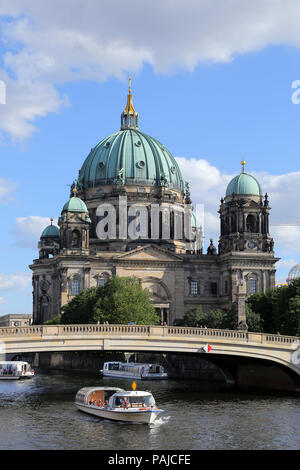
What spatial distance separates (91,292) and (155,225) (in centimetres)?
3252

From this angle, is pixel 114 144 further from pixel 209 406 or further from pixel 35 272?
pixel 209 406

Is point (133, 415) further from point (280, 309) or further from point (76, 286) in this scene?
point (76, 286)

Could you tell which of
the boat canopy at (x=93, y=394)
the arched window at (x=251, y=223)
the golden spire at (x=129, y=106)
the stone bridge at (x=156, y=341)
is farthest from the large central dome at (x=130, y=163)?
the boat canopy at (x=93, y=394)

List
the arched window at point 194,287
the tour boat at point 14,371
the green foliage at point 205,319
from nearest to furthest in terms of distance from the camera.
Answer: the tour boat at point 14,371 < the green foliage at point 205,319 < the arched window at point 194,287

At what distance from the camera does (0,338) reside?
63.1 meters

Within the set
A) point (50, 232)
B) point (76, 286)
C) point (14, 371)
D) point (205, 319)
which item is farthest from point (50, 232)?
point (14, 371)

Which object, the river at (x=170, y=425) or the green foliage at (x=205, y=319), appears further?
the green foliage at (x=205, y=319)

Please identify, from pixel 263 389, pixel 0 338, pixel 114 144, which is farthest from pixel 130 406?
pixel 114 144

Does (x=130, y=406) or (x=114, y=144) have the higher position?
(x=114, y=144)

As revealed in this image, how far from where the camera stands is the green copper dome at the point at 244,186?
444ft

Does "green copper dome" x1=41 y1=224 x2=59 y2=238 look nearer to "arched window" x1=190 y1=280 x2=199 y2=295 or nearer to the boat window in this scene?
"arched window" x1=190 y1=280 x2=199 y2=295

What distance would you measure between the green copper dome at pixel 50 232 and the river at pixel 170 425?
79.4 m

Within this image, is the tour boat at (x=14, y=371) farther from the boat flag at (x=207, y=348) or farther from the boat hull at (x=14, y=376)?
the boat flag at (x=207, y=348)
